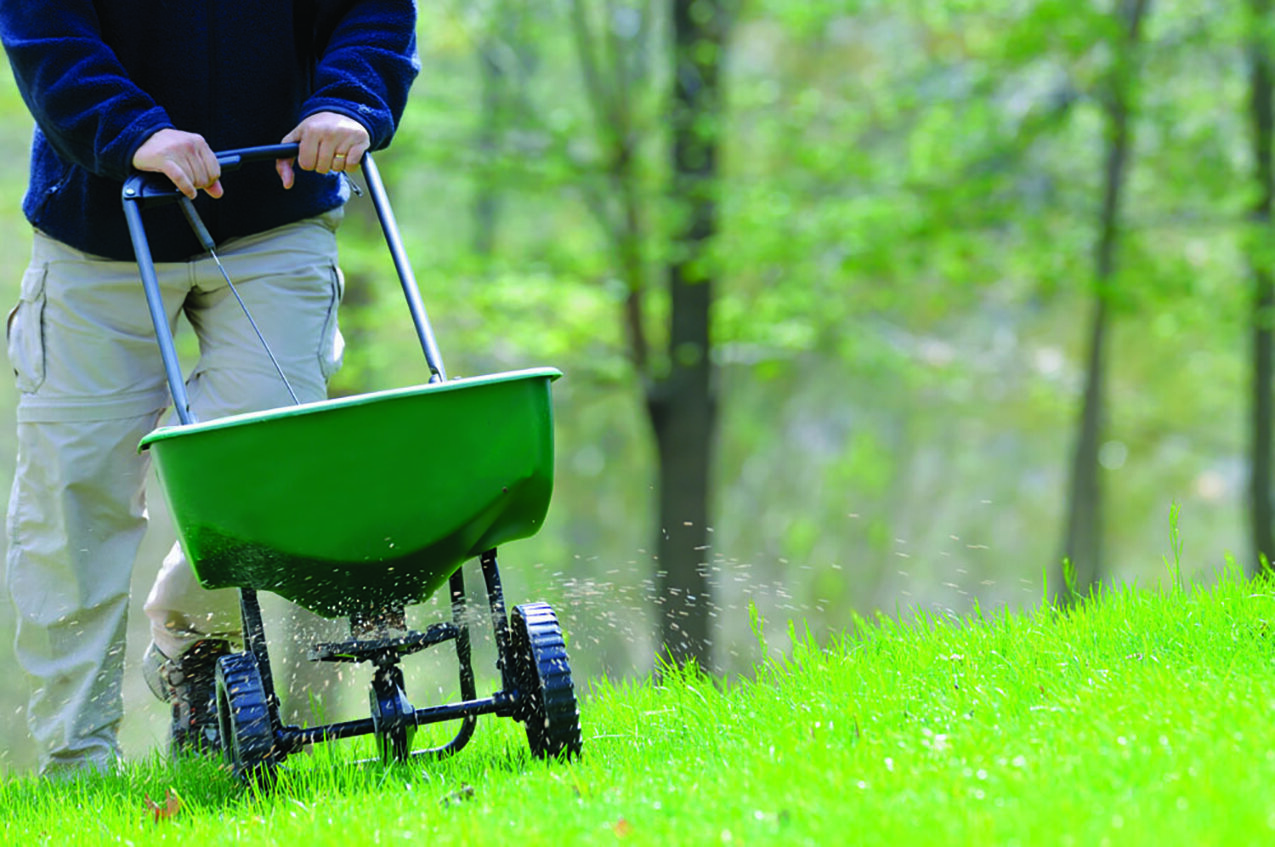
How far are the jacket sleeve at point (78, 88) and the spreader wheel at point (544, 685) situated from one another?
1.27m

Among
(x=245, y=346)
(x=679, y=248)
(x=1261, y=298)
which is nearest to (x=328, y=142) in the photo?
(x=245, y=346)

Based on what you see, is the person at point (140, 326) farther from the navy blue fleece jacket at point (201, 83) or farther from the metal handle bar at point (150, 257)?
the metal handle bar at point (150, 257)

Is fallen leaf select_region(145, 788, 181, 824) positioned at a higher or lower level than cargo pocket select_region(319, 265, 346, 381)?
lower

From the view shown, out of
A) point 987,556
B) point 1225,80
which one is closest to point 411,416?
point 1225,80

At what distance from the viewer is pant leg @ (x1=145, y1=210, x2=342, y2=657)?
10.1 feet

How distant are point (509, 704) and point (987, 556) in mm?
22036

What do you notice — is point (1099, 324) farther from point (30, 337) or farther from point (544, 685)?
point (30, 337)

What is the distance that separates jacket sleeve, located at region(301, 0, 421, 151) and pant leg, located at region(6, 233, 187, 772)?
58 cm

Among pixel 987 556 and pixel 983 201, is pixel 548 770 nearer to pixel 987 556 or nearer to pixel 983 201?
pixel 983 201

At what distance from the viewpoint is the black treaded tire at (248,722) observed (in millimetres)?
2557

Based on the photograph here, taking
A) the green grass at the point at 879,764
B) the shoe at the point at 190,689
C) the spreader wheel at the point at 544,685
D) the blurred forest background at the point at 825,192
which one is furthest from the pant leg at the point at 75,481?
the blurred forest background at the point at 825,192

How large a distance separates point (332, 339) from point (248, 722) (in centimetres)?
105

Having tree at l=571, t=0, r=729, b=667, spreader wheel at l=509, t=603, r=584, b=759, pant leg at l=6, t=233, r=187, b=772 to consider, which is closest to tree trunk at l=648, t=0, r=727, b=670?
tree at l=571, t=0, r=729, b=667

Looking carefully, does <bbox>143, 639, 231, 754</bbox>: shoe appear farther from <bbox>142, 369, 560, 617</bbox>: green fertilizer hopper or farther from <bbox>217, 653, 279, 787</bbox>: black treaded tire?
<bbox>142, 369, 560, 617</bbox>: green fertilizer hopper
